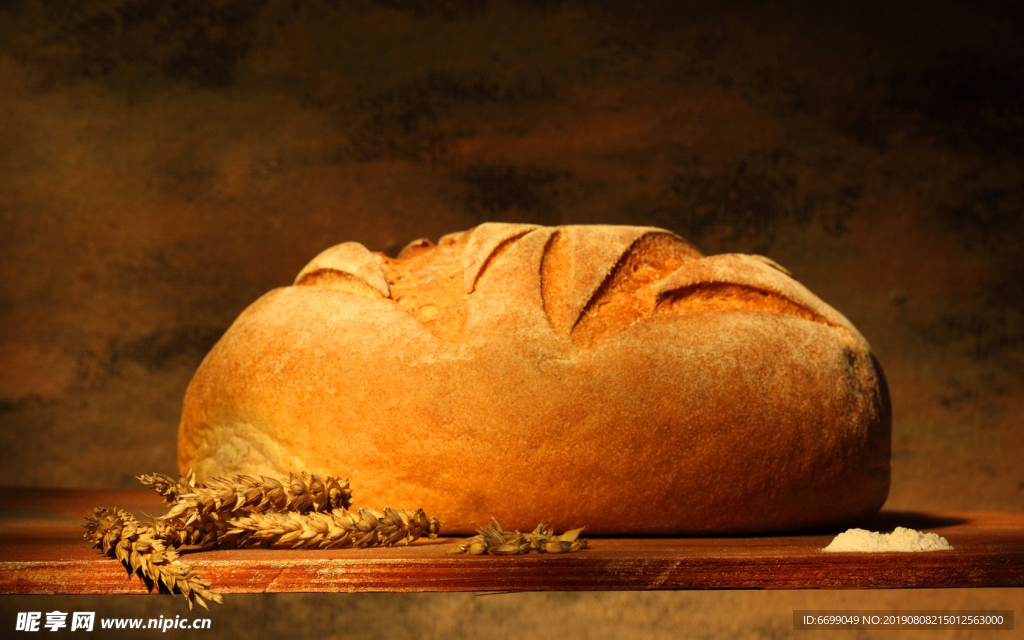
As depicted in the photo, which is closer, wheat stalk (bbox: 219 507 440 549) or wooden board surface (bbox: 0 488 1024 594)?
wooden board surface (bbox: 0 488 1024 594)

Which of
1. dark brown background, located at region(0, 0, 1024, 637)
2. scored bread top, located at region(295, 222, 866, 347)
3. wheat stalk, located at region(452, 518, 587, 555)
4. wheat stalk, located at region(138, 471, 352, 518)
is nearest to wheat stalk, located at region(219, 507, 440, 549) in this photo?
wheat stalk, located at region(138, 471, 352, 518)

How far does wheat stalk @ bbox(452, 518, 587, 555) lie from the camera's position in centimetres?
140

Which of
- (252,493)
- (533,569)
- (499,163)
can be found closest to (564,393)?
(533,569)

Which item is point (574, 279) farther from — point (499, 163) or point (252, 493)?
point (499, 163)

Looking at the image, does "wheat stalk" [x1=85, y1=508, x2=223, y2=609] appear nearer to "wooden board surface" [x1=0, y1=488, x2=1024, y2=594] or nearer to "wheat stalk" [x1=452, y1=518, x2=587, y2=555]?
"wooden board surface" [x1=0, y1=488, x2=1024, y2=594]

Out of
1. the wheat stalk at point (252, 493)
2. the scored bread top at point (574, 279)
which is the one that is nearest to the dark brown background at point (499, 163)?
the scored bread top at point (574, 279)

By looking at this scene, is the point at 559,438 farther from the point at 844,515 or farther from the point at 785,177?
the point at 785,177

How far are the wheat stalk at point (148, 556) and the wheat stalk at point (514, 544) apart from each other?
0.38 m

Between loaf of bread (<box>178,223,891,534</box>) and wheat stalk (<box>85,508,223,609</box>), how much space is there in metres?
0.38

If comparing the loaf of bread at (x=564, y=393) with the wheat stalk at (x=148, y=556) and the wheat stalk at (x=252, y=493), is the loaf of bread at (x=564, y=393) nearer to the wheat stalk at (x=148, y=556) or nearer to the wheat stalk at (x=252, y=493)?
the wheat stalk at (x=252, y=493)

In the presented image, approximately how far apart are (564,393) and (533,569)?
1.21 ft

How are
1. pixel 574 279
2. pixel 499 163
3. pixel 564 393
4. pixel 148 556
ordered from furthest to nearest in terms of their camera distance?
1. pixel 499 163
2. pixel 574 279
3. pixel 564 393
4. pixel 148 556

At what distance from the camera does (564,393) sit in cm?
158

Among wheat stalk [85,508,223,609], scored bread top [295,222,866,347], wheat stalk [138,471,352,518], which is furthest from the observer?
scored bread top [295,222,866,347]
